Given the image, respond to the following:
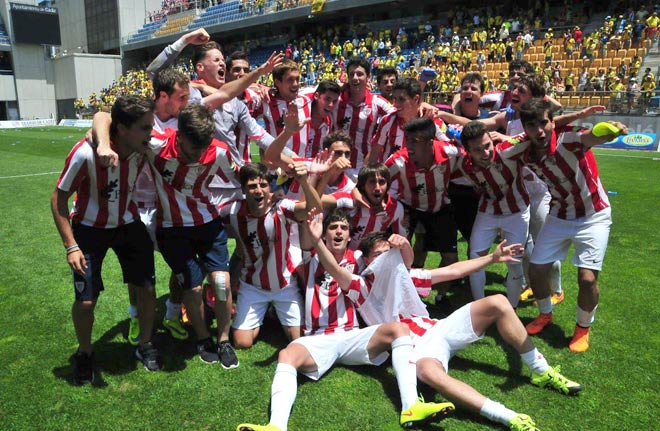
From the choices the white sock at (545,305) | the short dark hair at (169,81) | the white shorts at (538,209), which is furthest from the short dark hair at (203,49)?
the white sock at (545,305)

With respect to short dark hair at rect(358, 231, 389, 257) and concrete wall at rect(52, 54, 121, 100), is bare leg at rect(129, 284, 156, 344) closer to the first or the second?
short dark hair at rect(358, 231, 389, 257)

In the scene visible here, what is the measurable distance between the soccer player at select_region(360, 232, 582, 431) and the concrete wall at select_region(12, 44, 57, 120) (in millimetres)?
54577

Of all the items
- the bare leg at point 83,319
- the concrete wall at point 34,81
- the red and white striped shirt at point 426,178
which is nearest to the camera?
the bare leg at point 83,319

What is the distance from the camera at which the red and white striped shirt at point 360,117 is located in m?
Result: 5.64

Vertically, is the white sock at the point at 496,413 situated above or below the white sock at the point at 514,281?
below

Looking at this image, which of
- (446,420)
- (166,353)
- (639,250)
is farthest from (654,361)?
(166,353)

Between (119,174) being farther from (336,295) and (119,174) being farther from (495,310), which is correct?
(495,310)

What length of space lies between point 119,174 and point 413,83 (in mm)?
2985

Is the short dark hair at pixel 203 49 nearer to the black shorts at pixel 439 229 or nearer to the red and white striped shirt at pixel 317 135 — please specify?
the red and white striped shirt at pixel 317 135

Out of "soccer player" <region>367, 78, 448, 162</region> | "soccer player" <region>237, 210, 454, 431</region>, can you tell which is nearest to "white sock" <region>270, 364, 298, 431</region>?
"soccer player" <region>237, 210, 454, 431</region>

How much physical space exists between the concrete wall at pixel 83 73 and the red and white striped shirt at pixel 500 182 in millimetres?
51880

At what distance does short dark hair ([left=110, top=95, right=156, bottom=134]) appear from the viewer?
3.01 metres

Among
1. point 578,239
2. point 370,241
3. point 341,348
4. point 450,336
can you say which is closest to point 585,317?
point 578,239

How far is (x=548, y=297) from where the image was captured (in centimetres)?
408
